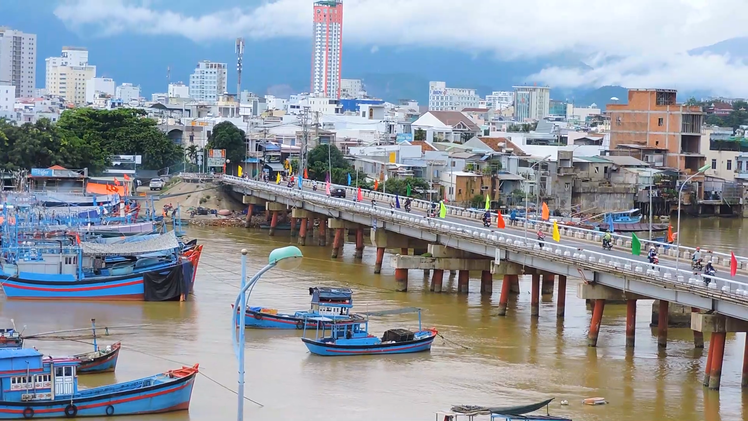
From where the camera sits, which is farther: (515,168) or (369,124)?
(369,124)

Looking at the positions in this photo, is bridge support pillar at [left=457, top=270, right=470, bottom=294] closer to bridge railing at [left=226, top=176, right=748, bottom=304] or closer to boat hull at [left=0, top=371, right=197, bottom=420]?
bridge railing at [left=226, top=176, right=748, bottom=304]

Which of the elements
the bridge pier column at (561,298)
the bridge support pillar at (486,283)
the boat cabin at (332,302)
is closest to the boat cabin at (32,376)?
the boat cabin at (332,302)

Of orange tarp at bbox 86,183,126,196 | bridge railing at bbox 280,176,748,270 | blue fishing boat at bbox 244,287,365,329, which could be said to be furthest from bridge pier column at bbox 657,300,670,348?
orange tarp at bbox 86,183,126,196

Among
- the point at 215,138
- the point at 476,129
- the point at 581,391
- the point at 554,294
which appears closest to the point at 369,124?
the point at 476,129

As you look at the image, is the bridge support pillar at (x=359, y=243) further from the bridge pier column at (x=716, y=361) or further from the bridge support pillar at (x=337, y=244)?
the bridge pier column at (x=716, y=361)

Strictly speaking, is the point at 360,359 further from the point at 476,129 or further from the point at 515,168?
the point at 476,129

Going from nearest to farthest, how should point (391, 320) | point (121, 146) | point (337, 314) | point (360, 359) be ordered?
point (360, 359), point (337, 314), point (391, 320), point (121, 146)
